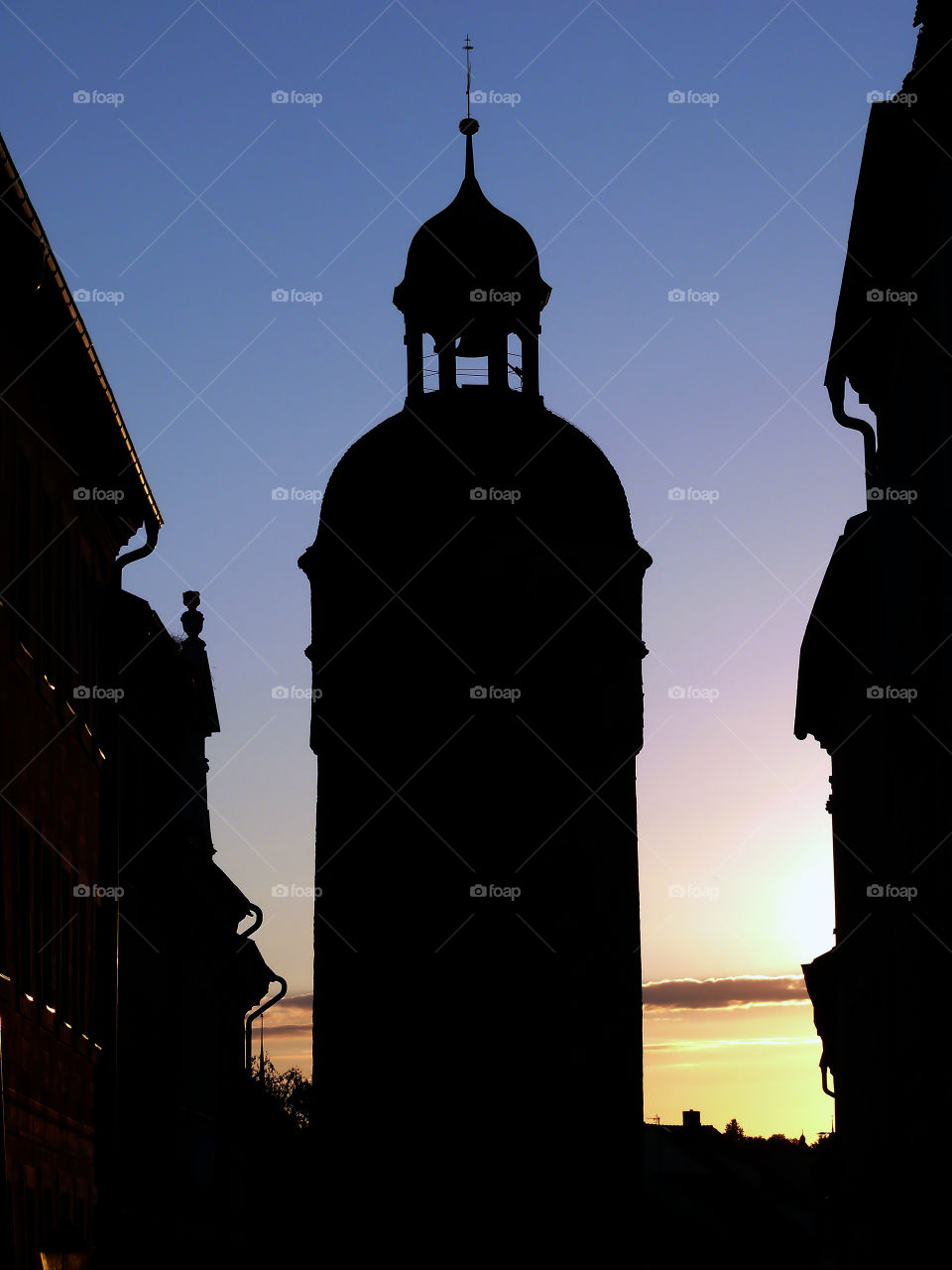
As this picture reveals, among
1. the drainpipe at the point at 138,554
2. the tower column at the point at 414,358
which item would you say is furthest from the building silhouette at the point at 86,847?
the tower column at the point at 414,358

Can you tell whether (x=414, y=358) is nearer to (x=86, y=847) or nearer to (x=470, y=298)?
(x=470, y=298)

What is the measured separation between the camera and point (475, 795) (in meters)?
35.5

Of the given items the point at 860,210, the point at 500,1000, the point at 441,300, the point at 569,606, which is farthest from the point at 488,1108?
the point at 860,210

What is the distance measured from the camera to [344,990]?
34.8 m

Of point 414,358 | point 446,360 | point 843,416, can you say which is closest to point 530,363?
point 446,360

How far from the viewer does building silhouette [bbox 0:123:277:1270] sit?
57.2ft

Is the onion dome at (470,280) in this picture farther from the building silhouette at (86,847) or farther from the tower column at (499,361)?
the building silhouette at (86,847)

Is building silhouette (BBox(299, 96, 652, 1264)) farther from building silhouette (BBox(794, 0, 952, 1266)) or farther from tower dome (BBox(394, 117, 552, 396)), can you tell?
building silhouette (BBox(794, 0, 952, 1266))

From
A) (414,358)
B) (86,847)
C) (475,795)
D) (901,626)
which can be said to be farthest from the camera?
(414,358)

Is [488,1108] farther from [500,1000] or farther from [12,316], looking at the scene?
[12,316]

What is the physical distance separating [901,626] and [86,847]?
8.87m

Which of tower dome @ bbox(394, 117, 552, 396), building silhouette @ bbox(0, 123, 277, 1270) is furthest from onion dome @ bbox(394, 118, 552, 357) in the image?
building silhouette @ bbox(0, 123, 277, 1270)

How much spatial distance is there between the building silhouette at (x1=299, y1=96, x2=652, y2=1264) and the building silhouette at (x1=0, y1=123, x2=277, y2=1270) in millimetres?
2644

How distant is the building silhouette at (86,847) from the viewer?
17.4 meters
